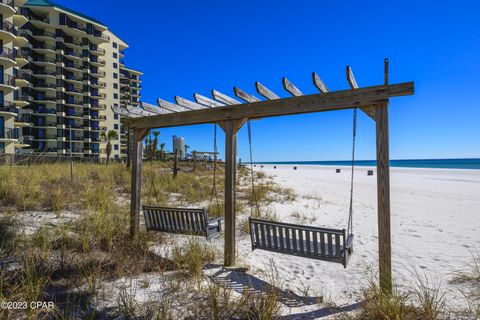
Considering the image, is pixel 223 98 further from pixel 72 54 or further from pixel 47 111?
pixel 72 54

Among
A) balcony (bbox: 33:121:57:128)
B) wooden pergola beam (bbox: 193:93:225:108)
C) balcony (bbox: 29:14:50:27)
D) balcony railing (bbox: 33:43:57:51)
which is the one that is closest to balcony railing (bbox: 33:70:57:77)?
balcony railing (bbox: 33:43:57:51)

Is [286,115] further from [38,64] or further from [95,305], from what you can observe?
[38,64]

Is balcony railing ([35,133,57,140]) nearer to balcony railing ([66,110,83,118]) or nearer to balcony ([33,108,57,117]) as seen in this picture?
balcony ([33,108,57,117])

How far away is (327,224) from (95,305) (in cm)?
560

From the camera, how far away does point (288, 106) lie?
3.89 metres

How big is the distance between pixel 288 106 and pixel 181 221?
2.63m

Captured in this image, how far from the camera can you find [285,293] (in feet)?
11.3

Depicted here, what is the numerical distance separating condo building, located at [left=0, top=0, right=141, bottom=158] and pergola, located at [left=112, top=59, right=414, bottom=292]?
4246 centimetres

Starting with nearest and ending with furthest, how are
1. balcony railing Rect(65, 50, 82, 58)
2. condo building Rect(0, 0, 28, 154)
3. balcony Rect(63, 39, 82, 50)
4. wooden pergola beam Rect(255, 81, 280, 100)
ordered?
wooden pergola beam Rect(255, 81, 280, 100) < condo building Rect(0, 0, 28, 154) < balcony Rect(63, 39, 82, 50) < balcony railing Rect(65, 50, 82, 58)

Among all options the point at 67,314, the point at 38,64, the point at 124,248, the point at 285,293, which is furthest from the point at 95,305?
the point at 38,64

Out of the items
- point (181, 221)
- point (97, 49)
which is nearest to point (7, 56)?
point (97, 49)

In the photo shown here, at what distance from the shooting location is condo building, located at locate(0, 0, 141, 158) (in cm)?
4272

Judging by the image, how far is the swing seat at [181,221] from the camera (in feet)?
14.5

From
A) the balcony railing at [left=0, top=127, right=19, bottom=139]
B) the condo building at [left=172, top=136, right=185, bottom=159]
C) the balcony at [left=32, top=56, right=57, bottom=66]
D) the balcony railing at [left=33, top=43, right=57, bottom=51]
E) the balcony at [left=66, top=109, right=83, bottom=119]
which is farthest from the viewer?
the balcony at [left=66, top=109, right=83, bottom=119]
